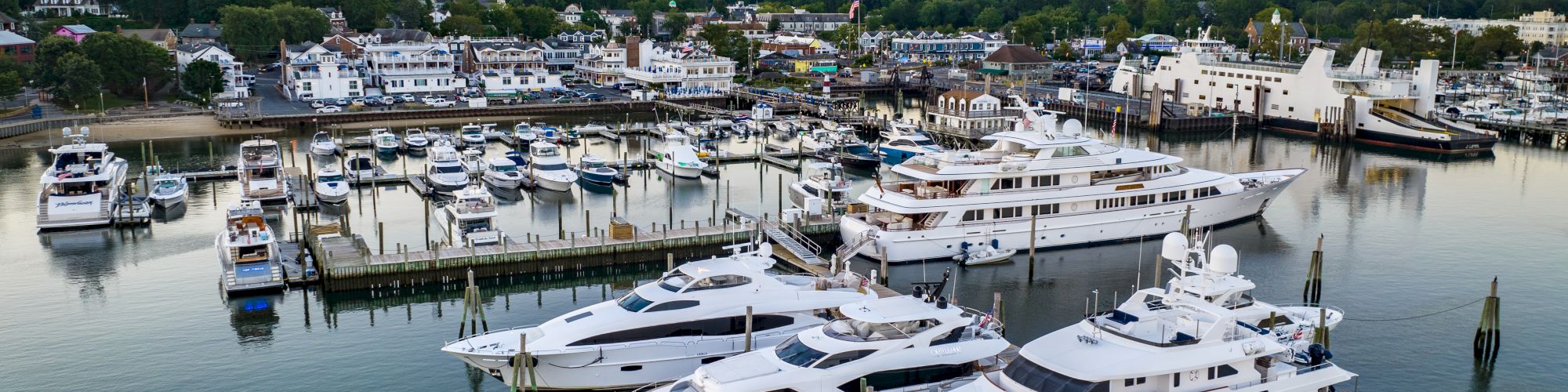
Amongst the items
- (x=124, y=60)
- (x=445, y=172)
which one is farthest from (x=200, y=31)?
(x=445, y=172)

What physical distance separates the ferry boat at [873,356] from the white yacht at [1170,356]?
109 centimetres

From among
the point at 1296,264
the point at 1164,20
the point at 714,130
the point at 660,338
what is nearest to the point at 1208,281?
the point at 660,338

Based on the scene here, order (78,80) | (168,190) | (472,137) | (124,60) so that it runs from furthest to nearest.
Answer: (124,60), (78,80), (472,137), (168,190)

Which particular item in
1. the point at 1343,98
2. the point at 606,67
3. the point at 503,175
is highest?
the point at 606,67

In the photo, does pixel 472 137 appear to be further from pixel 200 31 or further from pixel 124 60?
pixel 200 31

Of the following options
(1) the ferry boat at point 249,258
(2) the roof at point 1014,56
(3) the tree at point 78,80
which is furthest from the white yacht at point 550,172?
(2) the roof at point 1014,56

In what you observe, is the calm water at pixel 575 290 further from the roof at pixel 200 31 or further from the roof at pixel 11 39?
the roof at pixel 200 31

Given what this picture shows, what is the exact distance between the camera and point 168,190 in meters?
42.8

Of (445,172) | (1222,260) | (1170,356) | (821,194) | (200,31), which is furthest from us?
(200,31)

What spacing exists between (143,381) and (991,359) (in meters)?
16.6

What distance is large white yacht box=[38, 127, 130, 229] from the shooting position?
38.9 metres

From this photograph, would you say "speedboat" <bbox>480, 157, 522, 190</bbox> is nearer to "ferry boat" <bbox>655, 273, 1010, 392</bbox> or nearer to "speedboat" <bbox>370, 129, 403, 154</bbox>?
"speedboat" <bbox>370, 129, 403, 154</bbox>

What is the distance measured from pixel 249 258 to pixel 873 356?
18.7 meters

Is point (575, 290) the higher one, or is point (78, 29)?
point (78, 29)
